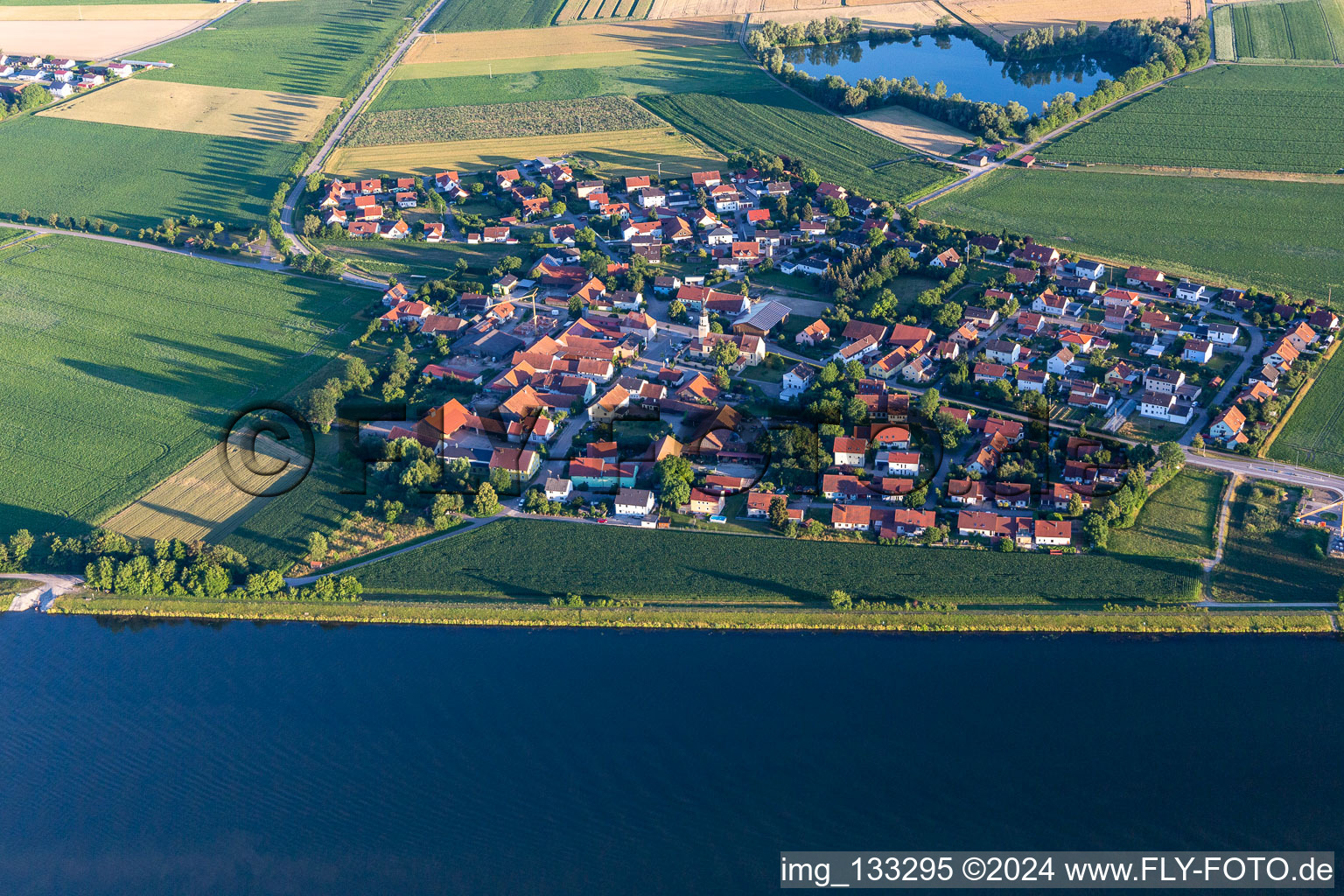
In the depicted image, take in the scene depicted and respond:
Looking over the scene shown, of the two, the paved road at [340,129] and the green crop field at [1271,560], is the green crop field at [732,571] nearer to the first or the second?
the green crop field at [1271,560]

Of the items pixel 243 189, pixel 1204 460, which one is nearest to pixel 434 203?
pixel 243 189

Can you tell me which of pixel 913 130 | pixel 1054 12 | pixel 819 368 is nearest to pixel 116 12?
pixel 913 130

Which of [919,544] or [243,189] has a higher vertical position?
[243,189]

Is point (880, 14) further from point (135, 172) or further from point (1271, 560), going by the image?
point (1271, 560)

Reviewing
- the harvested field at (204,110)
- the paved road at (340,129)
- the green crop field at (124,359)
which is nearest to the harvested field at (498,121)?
the paved road at (340,129)

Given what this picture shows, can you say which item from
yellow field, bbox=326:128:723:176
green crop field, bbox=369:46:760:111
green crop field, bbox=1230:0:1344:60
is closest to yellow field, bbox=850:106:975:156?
green crop field, bbox=369:46:760:111

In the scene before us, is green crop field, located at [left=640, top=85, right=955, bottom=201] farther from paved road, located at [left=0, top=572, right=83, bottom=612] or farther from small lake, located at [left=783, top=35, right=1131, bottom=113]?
paved road, located at [left=0, top=572, right=83, bottom=612]

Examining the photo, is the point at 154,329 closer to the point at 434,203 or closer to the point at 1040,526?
the point at 434,203
